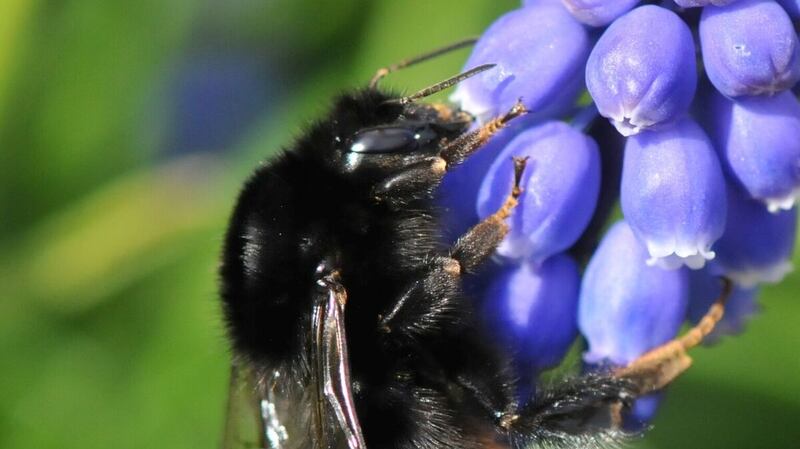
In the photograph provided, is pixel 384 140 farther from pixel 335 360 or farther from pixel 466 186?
pixel 335 360

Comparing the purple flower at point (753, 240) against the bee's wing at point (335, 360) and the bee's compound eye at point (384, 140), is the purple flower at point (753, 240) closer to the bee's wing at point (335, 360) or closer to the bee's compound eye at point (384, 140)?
the bee's compound eye at point (384, 140)

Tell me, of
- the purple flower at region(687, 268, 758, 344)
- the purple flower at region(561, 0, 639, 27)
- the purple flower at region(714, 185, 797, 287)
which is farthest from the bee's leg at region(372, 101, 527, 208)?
the purple flower at region(687, 268, 758, 344)

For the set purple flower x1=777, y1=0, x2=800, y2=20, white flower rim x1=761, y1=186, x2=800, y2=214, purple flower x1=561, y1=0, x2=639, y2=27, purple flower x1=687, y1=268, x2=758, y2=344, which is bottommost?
purple flower x1=687, y1=268, x2=758, y2=344

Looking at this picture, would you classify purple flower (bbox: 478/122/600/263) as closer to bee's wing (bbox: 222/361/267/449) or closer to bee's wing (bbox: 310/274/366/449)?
bee's wing (bbox: 310/274/366/449)

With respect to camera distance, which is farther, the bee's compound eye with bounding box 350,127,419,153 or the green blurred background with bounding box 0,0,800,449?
the green blurred background with bounding box 0,0,800,449

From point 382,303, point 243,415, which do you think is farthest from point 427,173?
point 243,415

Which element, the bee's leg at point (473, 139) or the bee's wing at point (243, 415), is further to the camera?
the bee's wing at point (243, 415)

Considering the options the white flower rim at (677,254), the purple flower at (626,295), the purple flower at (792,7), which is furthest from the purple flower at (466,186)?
the purple flower at (792,7)
